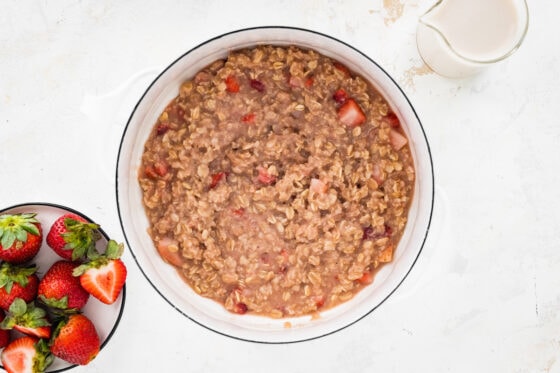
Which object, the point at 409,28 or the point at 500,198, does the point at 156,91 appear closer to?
the point at 409,28

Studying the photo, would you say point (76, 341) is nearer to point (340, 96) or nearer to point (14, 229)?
point (14, 229)

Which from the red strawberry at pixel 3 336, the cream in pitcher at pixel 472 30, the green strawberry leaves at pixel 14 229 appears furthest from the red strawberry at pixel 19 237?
the cream in pitcher at pixel 472 30

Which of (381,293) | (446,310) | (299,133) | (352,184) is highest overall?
(299,133)

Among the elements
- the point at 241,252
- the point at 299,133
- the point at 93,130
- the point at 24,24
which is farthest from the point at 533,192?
the point at 24,24

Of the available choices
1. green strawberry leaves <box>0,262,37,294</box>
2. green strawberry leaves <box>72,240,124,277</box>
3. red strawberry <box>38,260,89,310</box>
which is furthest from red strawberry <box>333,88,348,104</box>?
green strawberry leaves <box>0,262,37,294</box>

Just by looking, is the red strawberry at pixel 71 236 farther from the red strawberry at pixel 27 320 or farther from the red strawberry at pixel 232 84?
the red strawberry at pixel 232 84

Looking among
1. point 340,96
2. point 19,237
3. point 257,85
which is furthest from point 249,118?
point 19,237
